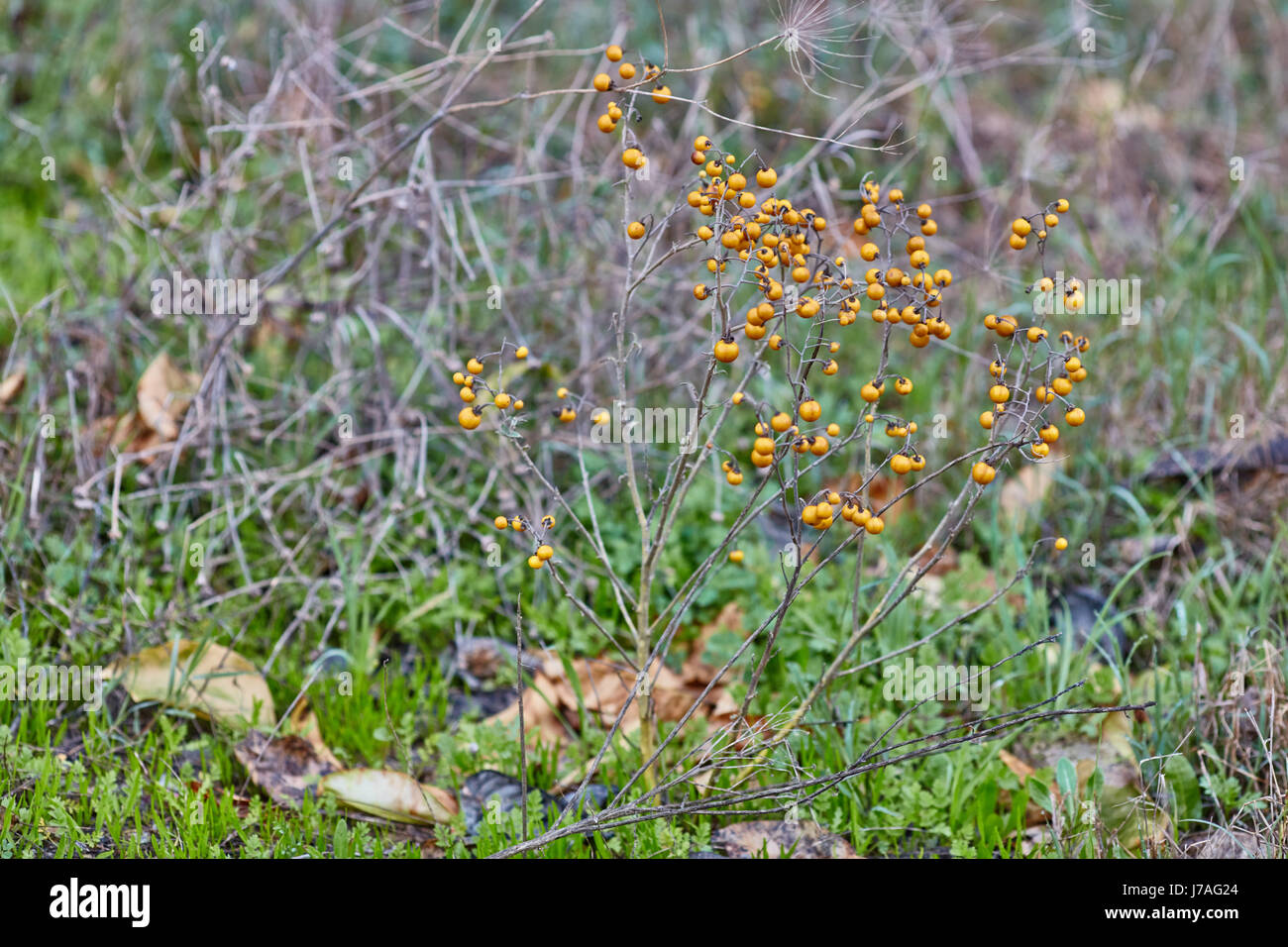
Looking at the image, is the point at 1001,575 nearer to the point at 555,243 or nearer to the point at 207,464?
the point at 555,243

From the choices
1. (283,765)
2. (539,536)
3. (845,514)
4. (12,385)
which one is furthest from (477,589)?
(12,385)

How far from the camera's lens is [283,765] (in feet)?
8.70

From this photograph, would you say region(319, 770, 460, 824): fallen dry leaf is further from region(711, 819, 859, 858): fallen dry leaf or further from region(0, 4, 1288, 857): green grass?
region(711, 819, 859, 858): fallen dry leaf

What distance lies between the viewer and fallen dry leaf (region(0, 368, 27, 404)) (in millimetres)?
3381

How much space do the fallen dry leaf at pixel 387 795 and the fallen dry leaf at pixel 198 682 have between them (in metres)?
0.34

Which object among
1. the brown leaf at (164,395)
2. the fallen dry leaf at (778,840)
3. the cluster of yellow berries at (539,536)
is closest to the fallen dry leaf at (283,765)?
the cluster of yellow berries at (539,536)

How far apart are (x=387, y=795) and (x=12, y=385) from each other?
188 cm

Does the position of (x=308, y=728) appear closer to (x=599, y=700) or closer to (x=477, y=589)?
(x=477, y=589)

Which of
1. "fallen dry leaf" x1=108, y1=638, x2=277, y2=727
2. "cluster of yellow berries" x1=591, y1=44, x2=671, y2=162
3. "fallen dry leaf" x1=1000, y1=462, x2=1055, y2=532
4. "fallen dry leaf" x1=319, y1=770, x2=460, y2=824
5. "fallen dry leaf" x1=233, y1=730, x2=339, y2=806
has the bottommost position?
"fallen dry leaf" x1=319, y1=770, x2=460, y2=824

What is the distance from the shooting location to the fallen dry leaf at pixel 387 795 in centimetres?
255

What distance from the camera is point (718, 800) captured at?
2111 mm

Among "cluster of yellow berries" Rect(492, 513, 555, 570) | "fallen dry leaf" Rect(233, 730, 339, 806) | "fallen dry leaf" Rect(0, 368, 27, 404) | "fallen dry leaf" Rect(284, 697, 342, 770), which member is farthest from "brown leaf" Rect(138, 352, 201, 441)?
"cluster of yellow berries" Rect(492, 513, 555, 570)

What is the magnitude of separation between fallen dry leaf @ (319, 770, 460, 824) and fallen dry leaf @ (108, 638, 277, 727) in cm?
34
